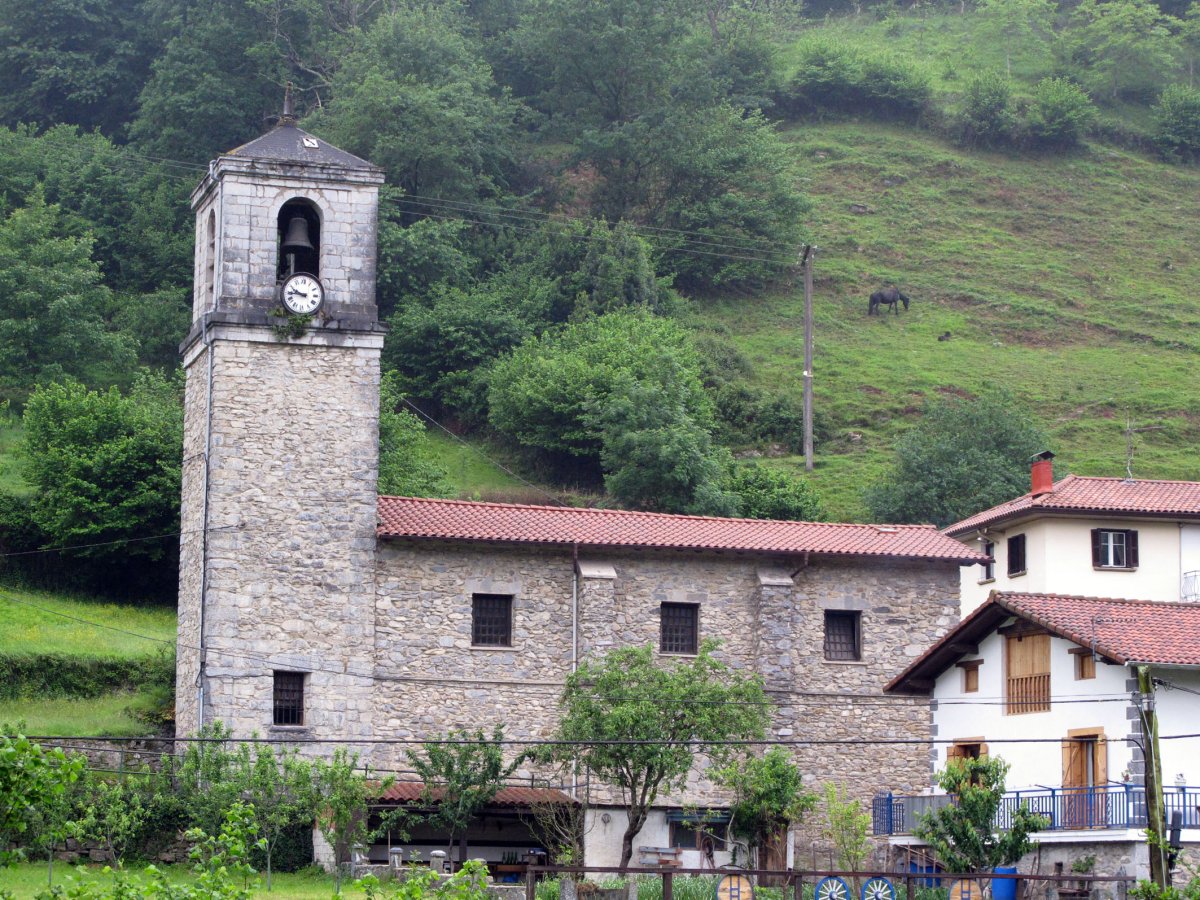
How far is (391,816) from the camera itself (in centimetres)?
3503

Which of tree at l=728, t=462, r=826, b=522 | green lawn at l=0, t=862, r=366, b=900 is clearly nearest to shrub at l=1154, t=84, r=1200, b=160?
tree at l=728, t=462, r=826, b=522

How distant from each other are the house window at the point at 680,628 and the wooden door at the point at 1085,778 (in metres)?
9.81

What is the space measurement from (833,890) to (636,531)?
465 inches

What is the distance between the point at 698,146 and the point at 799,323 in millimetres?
8864

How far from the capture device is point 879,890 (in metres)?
30.3

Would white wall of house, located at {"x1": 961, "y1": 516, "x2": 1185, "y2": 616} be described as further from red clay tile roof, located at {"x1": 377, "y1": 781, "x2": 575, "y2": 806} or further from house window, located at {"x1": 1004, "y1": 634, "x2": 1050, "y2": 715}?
red clay tile roof, located at {"x1": 377, "y1": 781, "x2": 575, "y2": 806}

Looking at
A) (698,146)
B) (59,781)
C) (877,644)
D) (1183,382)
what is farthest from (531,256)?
(59,781)

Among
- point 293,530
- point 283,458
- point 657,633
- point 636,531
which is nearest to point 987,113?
point 636,531

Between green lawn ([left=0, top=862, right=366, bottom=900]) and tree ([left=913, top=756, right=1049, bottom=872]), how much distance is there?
9.53 metres

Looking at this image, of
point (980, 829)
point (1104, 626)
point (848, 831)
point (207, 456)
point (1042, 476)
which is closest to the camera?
point (980, 829)

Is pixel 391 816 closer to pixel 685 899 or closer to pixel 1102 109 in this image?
pixel 685 899

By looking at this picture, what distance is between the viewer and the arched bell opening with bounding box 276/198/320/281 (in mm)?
39375

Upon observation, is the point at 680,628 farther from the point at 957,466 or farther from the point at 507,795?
the point at 957,466

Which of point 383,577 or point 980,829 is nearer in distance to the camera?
point 980,829
